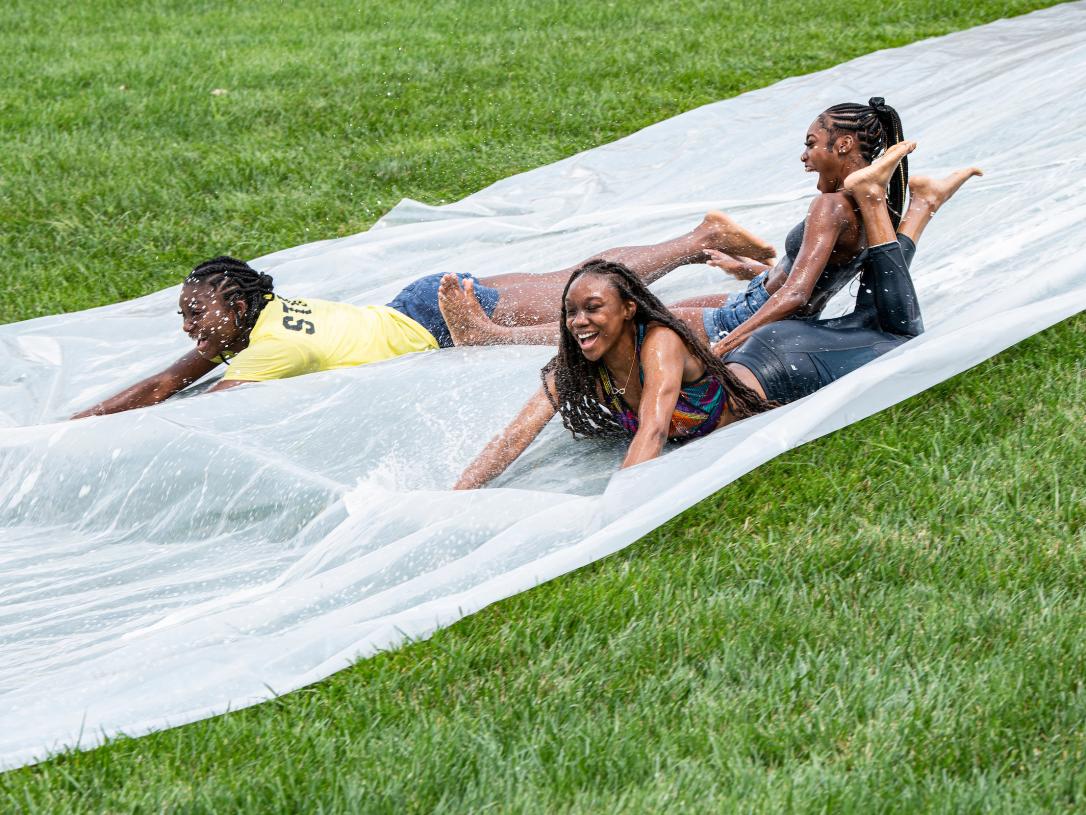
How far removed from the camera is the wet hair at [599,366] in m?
4.33

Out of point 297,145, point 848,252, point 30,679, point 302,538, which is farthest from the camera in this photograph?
point 297,145

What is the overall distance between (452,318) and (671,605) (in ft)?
7.12

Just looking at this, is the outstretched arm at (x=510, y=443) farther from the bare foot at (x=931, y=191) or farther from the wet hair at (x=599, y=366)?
the bare foot at (x=931, y=191)

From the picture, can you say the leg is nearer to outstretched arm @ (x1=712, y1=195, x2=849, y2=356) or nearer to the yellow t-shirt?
the yellow t-shirt

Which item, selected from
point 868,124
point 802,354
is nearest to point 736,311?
point 802,354

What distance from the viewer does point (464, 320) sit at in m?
5.39

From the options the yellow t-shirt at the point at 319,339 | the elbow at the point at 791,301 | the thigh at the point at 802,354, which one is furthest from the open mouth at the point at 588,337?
the yellow t-shirt at the point at 319,339

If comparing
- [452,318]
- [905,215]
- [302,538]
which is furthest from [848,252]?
[302,538]

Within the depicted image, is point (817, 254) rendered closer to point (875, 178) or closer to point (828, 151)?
point (875, 178)

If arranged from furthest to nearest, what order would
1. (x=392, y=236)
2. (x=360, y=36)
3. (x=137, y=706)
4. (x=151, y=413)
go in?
(x=360, y=36) < (x=392, y=236) < (x=151, y=413) < (x=137, y=706)

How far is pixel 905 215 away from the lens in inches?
206

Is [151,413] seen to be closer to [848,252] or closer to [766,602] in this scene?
[766,602]

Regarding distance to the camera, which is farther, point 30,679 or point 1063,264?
point 1063,264

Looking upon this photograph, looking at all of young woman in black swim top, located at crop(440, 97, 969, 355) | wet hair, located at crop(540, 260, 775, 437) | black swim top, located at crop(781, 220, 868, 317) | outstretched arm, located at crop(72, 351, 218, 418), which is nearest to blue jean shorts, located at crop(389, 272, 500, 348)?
young woman in black swim top, located at crop(440, 97, 969, 355)
